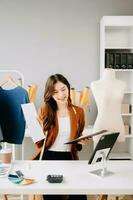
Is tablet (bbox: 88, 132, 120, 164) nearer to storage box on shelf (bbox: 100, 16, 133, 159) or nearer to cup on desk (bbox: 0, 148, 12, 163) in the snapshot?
cup on desk (bbox: 0, 148, 12, 163)

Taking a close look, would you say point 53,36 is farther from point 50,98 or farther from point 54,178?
point 54,178

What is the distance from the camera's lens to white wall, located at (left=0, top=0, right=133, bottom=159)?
471cm

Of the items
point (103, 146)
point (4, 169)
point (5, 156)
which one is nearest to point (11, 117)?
point (5, 156)

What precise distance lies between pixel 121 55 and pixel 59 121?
1.93m

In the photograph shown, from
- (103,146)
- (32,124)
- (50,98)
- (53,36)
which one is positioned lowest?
(103,146)

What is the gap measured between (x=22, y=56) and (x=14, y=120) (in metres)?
2.23

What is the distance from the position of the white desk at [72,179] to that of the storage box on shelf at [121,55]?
2040 mm

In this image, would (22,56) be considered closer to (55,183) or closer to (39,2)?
(39,2)

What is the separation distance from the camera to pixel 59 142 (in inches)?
111

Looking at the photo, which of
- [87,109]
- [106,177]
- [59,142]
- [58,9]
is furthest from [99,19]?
[106,177]

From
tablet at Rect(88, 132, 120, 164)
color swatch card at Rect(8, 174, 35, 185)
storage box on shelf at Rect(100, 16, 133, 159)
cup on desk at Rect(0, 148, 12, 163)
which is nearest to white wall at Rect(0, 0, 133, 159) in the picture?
storage box on shelf at Rect(100, 16, 133, 159)

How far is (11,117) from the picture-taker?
2.65 m

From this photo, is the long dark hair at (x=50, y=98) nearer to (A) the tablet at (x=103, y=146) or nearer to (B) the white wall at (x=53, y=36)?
(A) the tablet at (x=103, y=146)

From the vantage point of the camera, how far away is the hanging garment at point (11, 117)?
104 inches
